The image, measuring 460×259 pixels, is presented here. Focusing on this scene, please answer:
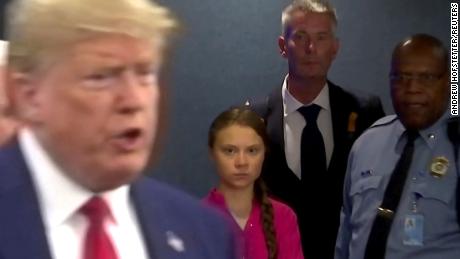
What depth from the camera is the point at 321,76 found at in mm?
2859

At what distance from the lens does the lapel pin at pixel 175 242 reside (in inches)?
41.4

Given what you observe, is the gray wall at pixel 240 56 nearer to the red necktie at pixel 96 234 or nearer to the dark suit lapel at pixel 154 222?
the dark suit lapel at pixel 154 222

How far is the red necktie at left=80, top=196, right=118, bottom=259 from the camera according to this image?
97cm

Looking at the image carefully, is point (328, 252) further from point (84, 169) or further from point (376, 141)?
point (84, 169)

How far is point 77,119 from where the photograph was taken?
934mm

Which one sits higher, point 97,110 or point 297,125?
point 97,110

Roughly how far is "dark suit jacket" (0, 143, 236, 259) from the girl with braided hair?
137cm

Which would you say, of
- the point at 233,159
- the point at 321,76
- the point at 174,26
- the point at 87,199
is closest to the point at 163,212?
the point at 87,199

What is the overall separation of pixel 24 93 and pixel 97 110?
0.11 m

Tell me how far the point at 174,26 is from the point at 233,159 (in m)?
1.60

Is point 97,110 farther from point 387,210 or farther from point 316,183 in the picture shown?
point 316,183

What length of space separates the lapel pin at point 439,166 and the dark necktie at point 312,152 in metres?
0.45

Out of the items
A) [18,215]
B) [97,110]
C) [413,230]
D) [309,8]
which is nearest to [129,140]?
[97,110]

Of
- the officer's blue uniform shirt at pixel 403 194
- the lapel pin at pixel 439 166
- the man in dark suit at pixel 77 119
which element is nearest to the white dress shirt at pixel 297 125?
the officer's blue uniform shirt at pixel 403 194
